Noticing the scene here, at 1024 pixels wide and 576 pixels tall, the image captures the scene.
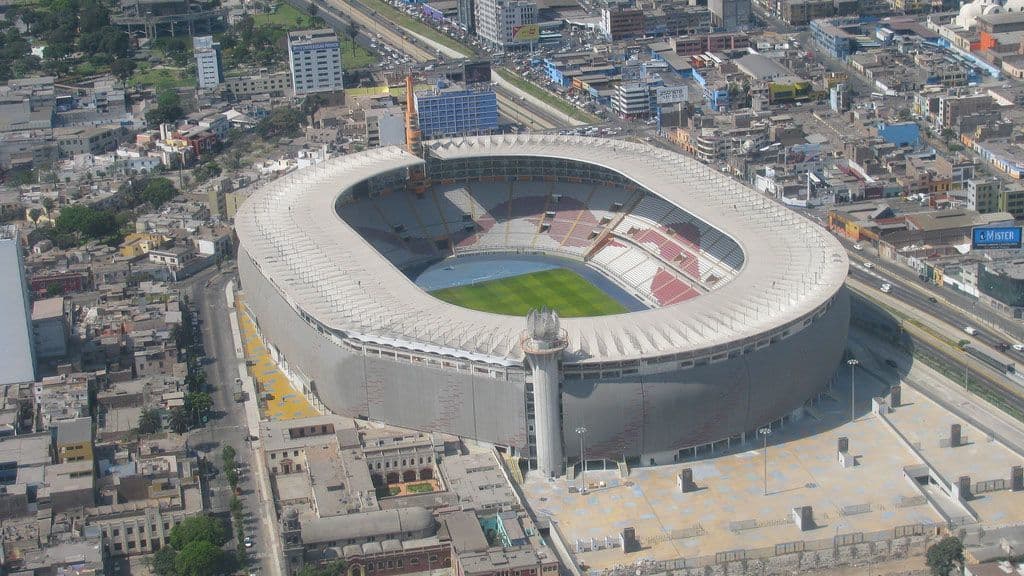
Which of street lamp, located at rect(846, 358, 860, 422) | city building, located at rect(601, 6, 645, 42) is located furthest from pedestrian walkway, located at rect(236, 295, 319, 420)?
city building, located at rect(601, 6, 645, 42)

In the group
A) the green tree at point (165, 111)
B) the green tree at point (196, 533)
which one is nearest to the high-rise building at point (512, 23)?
the green tree at point (165, 111)

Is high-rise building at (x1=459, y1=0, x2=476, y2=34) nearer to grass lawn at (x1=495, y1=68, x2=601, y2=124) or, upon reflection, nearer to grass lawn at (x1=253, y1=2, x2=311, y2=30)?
grass lawn at (x1=495, y1=68, x2=601, y2=124)

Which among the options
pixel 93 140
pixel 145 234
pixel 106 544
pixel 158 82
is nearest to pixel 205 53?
pixel 158 82

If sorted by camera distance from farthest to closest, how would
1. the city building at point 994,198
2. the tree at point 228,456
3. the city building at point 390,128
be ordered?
1. the city building at point 390,128
2. the city building at point 994,198
3. the tree at point 228,456

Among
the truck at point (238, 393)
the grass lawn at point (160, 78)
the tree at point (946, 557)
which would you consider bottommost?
the truck at point (238, 393)

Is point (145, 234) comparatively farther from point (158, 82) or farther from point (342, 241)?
point (158, 82)

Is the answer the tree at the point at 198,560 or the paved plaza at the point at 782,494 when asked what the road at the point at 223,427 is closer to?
the tree at the point at 198,560

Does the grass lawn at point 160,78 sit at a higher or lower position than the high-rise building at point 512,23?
lower
